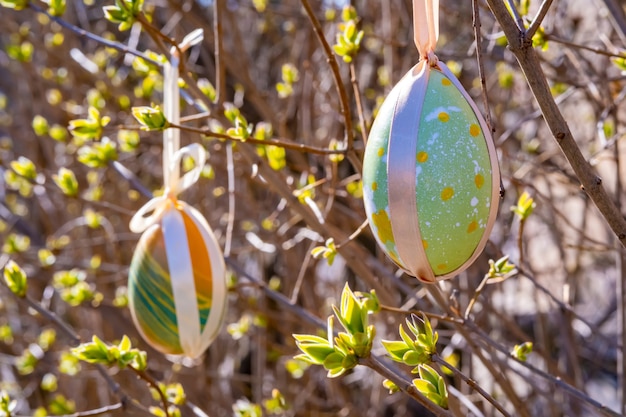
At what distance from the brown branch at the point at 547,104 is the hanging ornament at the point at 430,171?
11 cm

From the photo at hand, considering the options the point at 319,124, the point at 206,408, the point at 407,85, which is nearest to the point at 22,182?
the point at 206,408

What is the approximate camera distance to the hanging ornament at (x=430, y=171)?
0.98 metres

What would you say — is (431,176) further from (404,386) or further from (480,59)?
→ (404,386)

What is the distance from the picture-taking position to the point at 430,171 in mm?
974

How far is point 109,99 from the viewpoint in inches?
120

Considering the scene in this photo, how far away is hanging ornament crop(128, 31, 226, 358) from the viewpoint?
1412 millimetres

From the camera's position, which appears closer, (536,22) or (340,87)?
(536,22)

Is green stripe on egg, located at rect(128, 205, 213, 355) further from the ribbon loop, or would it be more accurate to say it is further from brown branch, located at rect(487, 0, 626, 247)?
brown branch, located at rect(487, 0, 626, 247)

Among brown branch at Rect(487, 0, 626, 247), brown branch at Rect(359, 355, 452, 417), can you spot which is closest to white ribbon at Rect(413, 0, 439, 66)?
brown branch at Rect(487, 0, 626, 247)

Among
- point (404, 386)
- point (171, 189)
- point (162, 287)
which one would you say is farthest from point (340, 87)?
point (404, 386)

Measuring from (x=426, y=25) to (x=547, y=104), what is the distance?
0.21 meters

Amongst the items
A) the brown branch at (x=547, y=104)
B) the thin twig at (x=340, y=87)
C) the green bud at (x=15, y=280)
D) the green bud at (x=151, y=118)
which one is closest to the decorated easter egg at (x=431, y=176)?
the brown branch at (x=547, y=104)

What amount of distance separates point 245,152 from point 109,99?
5.50 ft

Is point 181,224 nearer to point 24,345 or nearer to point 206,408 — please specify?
point 206,408
